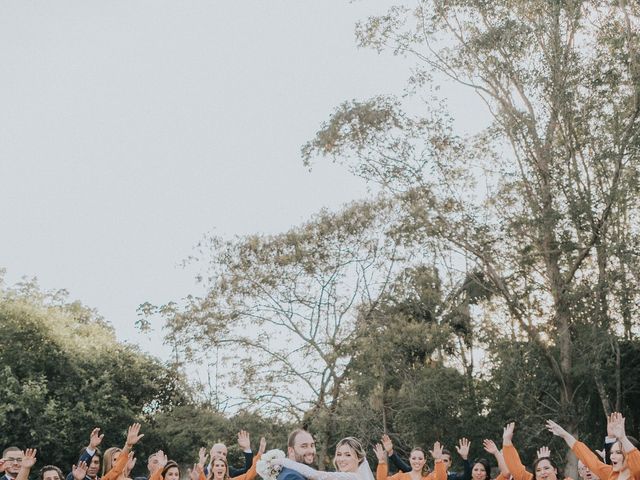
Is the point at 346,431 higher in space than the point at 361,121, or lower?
lower

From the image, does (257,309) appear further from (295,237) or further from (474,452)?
(474,452)

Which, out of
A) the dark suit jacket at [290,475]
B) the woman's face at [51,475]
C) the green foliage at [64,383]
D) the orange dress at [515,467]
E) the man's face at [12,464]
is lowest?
the dark suit jacket at [290,475]

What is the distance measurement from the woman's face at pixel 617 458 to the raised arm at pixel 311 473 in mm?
2846

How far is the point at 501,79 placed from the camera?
22594 millimetres

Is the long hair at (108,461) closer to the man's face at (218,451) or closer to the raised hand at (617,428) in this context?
the man's face at (218,451)

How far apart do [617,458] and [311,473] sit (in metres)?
3.38

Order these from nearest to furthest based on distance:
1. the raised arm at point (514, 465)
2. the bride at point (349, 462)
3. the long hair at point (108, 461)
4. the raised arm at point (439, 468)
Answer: the bride at point (349, 462), the raised arm at point (514, 465), the long hair at point (108, 461), the raised arm at point (439, 468)

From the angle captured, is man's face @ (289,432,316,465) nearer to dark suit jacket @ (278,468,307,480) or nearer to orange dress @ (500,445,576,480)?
dark suit jacket @ (278,468,307,480)

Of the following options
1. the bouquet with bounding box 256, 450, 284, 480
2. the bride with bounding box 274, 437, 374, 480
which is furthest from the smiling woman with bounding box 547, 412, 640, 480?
the bouquet with bounding box 256, 450, 284, 480

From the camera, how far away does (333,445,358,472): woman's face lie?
19.5 ft

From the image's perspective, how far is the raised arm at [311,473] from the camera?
17.4ft

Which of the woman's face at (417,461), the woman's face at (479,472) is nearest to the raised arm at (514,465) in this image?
the woman's face at (479,472)

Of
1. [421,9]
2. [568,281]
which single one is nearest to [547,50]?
[421,9]

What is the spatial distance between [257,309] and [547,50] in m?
10.0
